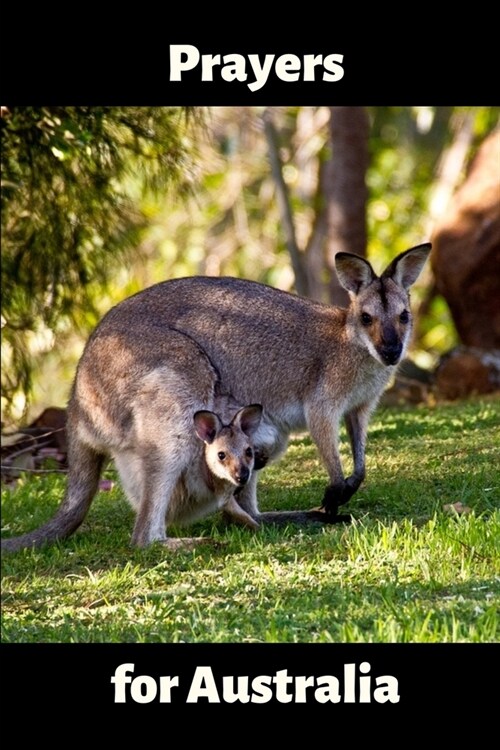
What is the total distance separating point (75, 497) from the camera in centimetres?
713

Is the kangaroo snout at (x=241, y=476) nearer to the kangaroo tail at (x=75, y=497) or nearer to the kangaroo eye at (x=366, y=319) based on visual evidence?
the kangaroo tail at (x=75, y=497)

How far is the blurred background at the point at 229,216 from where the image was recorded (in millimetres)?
10188

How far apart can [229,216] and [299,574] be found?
41.8ft

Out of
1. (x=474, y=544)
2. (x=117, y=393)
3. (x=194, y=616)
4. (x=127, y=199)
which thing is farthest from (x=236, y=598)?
(x=127, y=199)

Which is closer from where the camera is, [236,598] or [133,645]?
[133,645]

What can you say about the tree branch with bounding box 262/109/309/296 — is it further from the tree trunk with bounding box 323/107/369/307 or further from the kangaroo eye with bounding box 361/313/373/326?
the kangaroo eye with bounding box 361/313/373/326

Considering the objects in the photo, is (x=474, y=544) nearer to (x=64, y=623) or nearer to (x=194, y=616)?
(x=194, y=616)

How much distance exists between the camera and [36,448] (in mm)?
9898

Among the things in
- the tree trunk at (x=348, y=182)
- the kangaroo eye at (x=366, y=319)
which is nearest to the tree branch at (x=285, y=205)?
the tree trunk at (x=348, y=182)

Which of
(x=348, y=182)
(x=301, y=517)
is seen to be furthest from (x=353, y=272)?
(x=348, y=182)

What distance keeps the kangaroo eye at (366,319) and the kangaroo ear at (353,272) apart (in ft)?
0.58

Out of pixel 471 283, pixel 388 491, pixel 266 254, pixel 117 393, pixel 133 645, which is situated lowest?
pixel 133 645

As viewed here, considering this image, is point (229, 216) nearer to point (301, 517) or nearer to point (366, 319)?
point (366, 319)

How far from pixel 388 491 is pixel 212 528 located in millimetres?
1054
